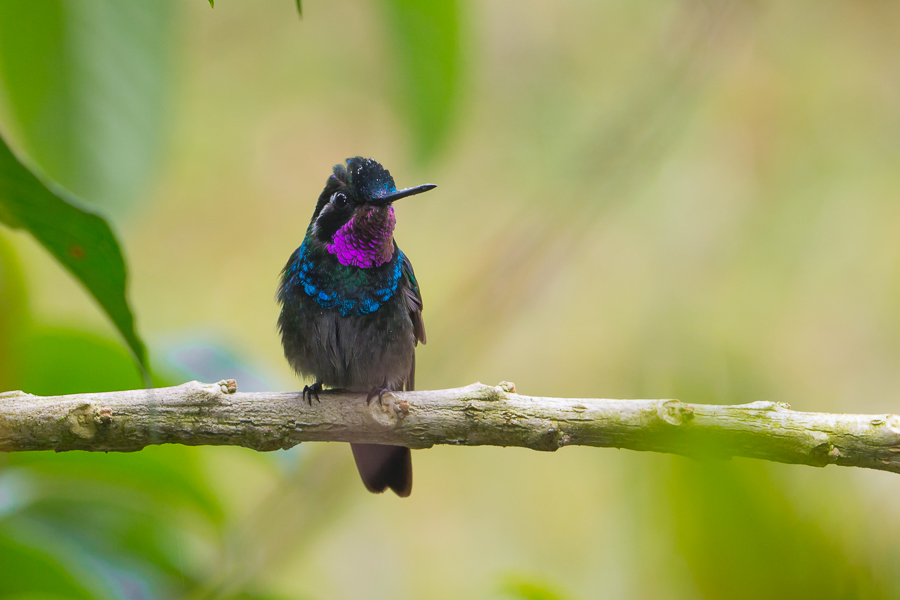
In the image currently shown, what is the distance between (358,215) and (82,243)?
5.54ft

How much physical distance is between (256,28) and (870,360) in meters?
5.83

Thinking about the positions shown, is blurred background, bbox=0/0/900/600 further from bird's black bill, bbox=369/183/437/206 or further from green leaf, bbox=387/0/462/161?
green leaf, bbox=387/0/462/161

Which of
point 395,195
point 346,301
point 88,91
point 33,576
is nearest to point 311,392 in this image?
point 346,301

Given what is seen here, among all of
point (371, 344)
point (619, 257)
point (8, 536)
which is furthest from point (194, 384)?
point (619, 257)

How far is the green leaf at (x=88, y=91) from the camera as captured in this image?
42.0 inches

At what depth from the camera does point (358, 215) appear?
100 inches

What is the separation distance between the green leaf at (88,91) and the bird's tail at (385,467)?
2.13 meters

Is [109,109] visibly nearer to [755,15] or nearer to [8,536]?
[8,536]

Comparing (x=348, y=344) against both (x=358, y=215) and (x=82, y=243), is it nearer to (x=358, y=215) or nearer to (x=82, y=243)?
(x=358, y=215)

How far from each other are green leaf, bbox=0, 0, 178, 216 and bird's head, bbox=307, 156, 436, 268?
1191mm

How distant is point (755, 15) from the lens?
148 inches

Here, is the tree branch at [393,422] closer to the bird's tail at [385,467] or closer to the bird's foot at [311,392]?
the bird's foot at [311,392]

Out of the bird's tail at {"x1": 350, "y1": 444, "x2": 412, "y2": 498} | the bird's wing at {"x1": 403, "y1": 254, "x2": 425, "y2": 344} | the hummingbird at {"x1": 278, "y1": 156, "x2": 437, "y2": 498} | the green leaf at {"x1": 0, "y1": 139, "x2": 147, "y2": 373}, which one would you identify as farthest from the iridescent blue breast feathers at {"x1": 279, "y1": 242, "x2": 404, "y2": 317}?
the green leaf at {"x1": 0, "y1": 139, "x2": 147, "y2": 373}

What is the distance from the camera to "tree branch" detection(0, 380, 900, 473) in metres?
1.72
